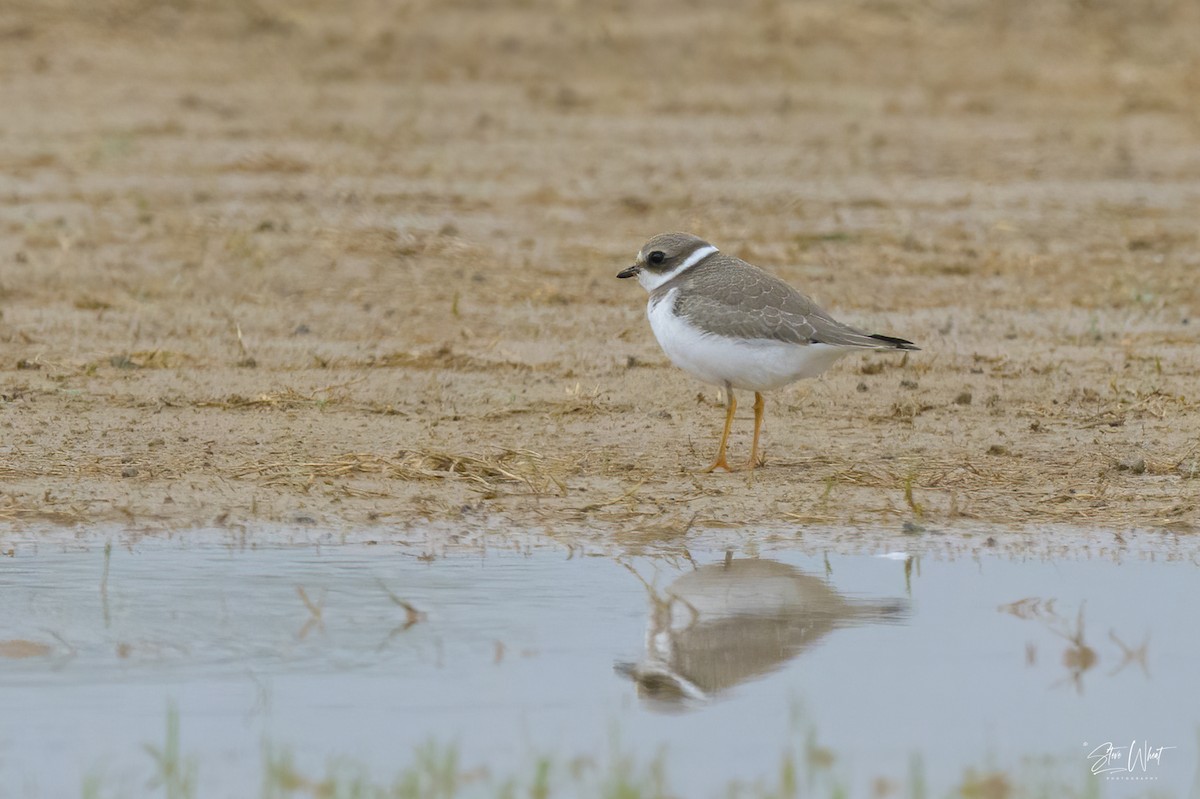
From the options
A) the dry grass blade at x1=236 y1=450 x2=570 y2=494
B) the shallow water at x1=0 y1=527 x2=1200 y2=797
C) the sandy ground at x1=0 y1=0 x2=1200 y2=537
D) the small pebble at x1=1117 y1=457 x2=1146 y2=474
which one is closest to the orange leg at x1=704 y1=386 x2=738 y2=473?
the sandy ground at x1=0 y1=0 x2=1200 y2=537

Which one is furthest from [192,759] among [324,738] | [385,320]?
[385,320]

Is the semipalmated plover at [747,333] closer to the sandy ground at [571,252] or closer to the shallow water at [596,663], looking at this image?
the sandy ground at [571,252]

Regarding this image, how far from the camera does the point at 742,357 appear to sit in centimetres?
753

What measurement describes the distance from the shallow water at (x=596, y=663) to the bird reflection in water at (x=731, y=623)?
12mm

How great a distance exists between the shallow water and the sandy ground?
668mm

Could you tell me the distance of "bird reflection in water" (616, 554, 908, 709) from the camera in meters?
5.31

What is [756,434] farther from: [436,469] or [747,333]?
[436,469]

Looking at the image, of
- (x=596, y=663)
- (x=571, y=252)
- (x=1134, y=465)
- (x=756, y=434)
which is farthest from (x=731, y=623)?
(x=571, y=252)

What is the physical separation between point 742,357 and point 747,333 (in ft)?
0.33

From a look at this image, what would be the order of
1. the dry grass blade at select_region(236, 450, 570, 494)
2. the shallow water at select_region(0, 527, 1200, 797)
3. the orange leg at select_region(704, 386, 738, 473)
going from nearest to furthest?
1. the shallow water at select_region(0, 527, 1200, 797)
2. the dry grass blade at select_region(236, 450, 570, 494)
3. the orange leg at select_region(704, 386, 738, 473)

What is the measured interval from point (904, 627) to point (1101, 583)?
925mm

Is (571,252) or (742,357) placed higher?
(571,252)

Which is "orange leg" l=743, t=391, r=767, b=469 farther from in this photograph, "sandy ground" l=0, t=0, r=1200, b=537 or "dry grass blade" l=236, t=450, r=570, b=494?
"dry grass blade" l=236, t=450, r=570, b=494

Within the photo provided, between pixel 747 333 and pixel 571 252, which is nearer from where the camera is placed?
pixel 747 333
